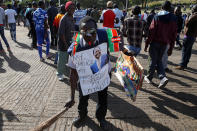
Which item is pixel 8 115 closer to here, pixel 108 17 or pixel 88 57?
pixel 88 57

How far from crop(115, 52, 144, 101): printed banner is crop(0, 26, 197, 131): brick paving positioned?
1.98ft

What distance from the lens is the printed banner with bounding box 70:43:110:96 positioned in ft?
7.84

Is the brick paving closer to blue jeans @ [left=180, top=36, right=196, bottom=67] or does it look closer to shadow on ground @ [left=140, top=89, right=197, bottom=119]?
shadow on ground @ [left=140, top=89, right=197, bottom=119]

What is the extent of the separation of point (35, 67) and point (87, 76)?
418 centimetres

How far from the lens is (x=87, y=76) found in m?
2.47

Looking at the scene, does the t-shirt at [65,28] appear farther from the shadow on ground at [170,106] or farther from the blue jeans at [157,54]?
the shadow on ground at [170,106]

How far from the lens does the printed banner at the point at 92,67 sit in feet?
7.84

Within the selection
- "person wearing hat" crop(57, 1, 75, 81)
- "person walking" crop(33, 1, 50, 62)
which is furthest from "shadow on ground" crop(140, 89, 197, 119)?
"person walking" crop(33, 1, 50, 62)

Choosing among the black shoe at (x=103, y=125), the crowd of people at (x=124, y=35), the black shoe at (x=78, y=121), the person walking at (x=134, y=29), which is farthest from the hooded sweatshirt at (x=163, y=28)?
the black shoe at (x=78, y=121)

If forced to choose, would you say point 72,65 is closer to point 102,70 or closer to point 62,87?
point 102,70

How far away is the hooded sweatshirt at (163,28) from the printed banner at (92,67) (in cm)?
221

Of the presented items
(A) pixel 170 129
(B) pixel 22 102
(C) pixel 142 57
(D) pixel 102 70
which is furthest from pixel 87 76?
(C) pixel 142 57

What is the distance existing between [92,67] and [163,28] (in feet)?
8.39

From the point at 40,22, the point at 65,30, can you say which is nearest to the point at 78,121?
the point at 65,30
